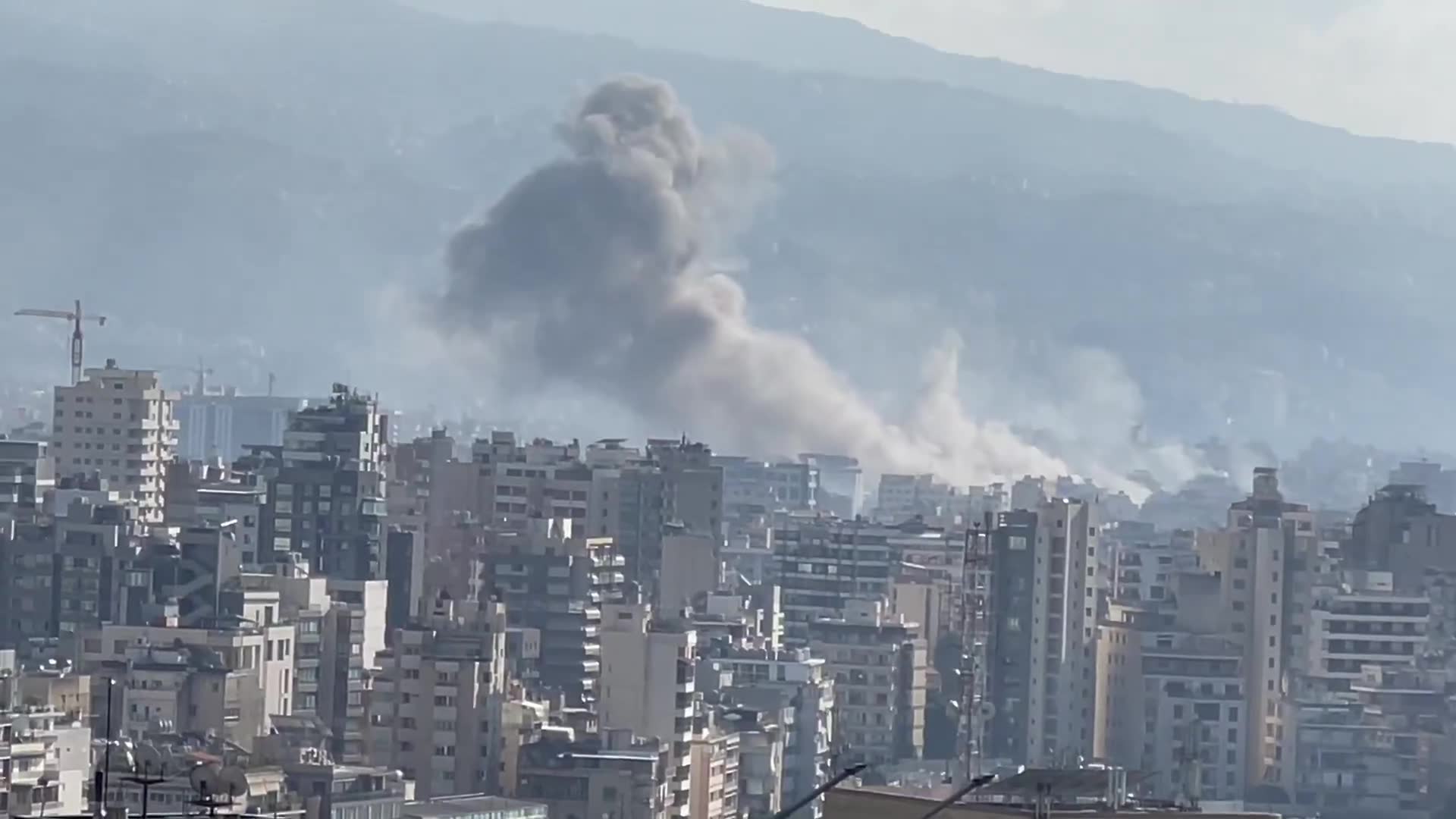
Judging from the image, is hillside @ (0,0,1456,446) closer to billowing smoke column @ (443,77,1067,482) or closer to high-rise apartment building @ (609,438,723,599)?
billowing smoke column @ (443,77,1067,482)

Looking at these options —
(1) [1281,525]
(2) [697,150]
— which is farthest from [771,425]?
(1) [1281,525]

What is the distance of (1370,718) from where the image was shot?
119 feet

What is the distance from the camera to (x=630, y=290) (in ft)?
215

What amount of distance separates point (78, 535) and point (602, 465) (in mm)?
10598

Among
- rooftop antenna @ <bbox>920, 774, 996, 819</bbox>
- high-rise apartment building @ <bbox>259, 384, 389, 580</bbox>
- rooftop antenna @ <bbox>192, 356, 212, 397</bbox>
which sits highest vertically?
rooftop antenna @ <bbox>192, 356, 212, 397</bbox>

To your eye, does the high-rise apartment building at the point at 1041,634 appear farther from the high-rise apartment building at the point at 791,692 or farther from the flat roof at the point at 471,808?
the flat roof at the point at 471,808

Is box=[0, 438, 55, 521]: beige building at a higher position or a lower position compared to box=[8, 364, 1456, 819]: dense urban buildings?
higher

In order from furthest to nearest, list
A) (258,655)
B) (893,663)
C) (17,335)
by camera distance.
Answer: (17,335)
(893,663)
(258,655)

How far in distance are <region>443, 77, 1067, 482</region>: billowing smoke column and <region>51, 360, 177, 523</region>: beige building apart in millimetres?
18356

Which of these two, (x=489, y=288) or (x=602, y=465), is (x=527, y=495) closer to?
(x=602, y=465)

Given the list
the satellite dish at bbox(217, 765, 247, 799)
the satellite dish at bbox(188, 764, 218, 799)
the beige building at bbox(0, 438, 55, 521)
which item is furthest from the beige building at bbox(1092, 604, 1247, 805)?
the satellite dish at bbox(188, 764, 218, 799)

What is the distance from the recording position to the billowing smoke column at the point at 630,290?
65.4 m

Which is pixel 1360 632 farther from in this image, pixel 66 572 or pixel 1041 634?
pixel 66 572

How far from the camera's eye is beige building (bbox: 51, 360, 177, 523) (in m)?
44.7
